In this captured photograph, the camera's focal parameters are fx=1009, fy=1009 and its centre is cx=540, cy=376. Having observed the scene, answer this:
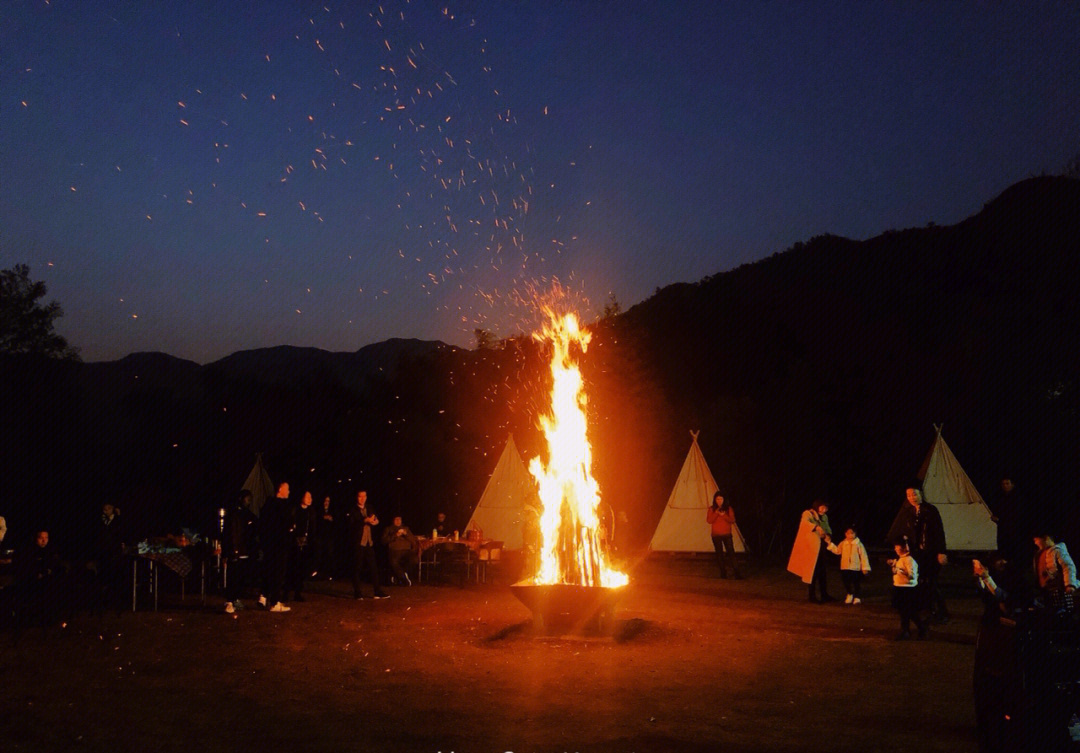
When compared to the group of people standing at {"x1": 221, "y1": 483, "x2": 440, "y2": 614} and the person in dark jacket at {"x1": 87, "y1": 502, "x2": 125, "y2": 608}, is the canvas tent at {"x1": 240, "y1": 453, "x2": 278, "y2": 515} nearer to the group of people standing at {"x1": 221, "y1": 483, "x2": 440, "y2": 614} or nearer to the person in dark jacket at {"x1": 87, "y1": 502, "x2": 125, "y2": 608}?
the group of people standing at {"x1": 221, "y1": 483, "x2": 440, "y2": 614}

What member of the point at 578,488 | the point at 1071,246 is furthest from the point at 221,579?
the point at 1071,246

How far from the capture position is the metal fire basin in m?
12.0

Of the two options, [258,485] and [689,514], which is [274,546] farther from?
[689,514]

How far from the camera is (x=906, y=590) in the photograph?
1182 centimetres

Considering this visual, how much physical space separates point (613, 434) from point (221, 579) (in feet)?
58.9

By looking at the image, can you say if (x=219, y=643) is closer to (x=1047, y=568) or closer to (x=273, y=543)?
(x=273, y=543)

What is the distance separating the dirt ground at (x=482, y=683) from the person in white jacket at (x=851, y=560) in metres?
0.98

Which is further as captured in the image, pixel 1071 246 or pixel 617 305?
pixel 1071 246

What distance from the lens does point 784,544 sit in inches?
1215

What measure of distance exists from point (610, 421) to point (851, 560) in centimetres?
1869

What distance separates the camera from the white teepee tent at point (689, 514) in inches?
953

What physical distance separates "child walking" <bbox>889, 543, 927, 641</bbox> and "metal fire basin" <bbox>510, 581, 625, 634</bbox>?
3.23m

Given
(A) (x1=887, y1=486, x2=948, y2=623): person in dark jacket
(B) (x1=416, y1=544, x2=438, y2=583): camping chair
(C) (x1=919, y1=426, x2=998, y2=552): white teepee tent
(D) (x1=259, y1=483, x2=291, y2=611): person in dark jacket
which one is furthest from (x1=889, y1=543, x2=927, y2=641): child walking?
(C) (x1=919, y1=426, x2=998, y2=552): white teepee tent

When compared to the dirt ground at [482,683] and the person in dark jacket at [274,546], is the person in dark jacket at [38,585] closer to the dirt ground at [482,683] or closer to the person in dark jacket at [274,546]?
the dirt ground at [482,683]
